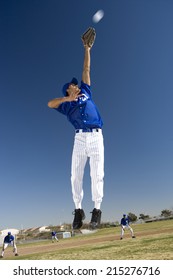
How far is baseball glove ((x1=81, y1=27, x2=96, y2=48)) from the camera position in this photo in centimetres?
419

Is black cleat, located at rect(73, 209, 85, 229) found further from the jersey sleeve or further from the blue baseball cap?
the blue baseball cap

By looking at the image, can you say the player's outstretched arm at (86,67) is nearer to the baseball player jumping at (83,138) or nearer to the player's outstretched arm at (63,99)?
the baseball player jumping at (83,138)

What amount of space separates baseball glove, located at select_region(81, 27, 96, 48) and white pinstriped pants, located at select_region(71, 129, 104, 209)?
47.1 inches

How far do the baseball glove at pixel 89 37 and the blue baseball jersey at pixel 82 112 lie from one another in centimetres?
65

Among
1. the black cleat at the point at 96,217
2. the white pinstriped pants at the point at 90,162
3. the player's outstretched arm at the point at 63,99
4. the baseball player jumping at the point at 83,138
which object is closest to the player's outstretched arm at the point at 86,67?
the baseball player jumping at the point at 83,138

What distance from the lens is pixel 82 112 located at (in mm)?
4340

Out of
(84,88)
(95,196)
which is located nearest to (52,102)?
(84,88)

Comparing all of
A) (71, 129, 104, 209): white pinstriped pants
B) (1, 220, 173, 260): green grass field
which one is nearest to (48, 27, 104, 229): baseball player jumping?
(71, 129, 104, 209): white pinstriped pants

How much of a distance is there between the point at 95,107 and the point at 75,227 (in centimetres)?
163

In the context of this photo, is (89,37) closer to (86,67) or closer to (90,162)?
(86,67)

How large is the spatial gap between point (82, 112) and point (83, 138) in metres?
0.35

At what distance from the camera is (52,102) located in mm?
4234

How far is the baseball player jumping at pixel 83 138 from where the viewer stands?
4.15 metres
